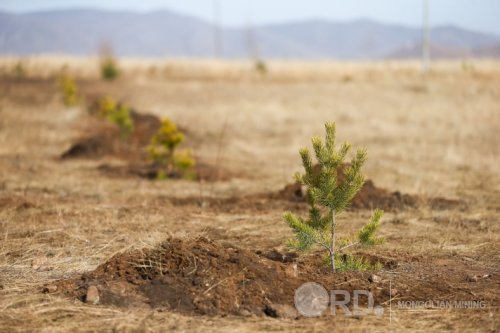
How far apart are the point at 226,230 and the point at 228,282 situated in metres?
2.11

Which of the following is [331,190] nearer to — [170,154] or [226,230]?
[226,230]

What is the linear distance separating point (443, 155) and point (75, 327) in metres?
9.98

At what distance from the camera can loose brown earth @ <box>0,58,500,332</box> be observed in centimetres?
434

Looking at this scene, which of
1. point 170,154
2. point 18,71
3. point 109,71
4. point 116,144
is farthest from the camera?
point 109,71

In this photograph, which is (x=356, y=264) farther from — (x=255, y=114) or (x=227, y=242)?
(x=255, y=114)

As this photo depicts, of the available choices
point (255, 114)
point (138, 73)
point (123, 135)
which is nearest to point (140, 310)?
point (123, 135)

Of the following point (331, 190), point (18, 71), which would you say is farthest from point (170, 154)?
point (18, 71)

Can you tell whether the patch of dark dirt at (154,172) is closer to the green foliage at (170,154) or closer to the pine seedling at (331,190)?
the green foliage at (170,154)

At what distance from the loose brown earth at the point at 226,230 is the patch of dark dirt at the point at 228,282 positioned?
1cm

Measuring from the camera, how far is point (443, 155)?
12547 mm

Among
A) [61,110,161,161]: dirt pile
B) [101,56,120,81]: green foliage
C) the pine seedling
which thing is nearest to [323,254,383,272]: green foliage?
the pine seedling

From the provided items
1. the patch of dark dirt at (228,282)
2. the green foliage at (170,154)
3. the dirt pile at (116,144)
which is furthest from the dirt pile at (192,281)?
the dirt pile at (116,144)

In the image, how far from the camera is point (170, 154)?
400 inches

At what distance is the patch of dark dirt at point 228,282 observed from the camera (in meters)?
4.43
